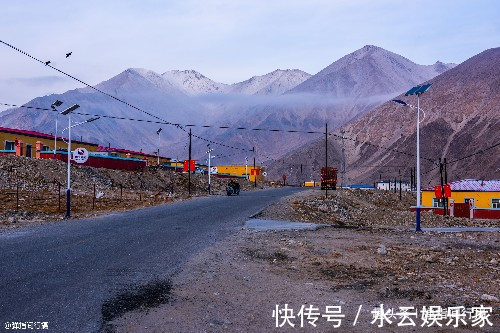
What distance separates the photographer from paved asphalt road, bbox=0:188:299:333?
23.8 feet

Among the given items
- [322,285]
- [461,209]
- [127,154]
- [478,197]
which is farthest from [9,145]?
[322,285]

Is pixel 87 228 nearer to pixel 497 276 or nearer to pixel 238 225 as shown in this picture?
pixel 238 225

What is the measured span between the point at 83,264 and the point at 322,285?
5.55 m

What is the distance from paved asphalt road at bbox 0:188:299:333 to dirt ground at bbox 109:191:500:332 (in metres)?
0.72

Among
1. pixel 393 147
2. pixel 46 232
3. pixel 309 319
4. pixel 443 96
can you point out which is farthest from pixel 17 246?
pixel 443 96

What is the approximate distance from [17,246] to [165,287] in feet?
24.1

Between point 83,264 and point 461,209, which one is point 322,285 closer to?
point 83,264

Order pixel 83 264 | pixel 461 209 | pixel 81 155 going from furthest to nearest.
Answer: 1. pixel 461 209
2. pixel 81 155
3. pixel 83 264

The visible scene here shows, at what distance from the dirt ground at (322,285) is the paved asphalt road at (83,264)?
2.37 ft

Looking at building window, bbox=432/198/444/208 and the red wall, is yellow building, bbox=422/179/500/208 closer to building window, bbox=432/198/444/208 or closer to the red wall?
building window, bbox=432/198/444/208

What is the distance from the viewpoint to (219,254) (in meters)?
13.5

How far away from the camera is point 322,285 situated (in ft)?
31.4

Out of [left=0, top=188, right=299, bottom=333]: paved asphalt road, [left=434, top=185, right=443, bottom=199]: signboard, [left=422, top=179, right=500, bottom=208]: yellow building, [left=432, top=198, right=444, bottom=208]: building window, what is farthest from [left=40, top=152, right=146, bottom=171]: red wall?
[left=0, top=188, right=299, bottom=333]: paved asphalt road

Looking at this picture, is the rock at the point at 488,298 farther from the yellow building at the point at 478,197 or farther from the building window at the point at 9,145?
the building window at the point at 9,145
